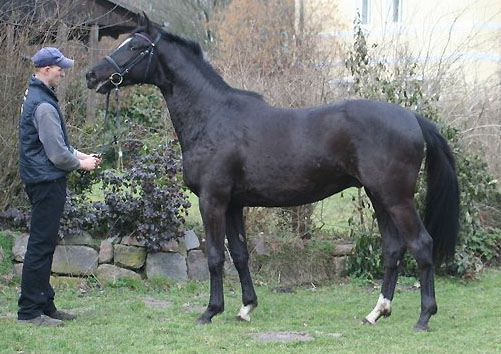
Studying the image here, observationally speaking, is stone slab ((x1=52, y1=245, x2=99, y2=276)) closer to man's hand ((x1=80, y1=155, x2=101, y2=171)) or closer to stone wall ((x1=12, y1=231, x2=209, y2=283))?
stone wall ((x1=12, y1=231, x2=209, y2=283))

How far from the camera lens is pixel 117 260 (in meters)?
8.35

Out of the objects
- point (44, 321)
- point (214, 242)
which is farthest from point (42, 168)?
point (214, 242)

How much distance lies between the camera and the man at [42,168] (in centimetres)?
626

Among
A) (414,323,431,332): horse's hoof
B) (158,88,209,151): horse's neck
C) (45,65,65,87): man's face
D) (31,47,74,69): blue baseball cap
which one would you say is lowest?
(414,323,431,332): horse's hoof

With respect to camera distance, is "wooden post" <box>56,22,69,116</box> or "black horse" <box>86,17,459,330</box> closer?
"black horse" <box>86,17,459,330</box>

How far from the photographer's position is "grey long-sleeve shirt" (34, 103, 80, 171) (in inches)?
245

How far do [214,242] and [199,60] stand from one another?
5.43 ft

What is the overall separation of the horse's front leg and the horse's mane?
1031mm

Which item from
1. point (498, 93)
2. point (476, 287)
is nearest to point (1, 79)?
point (476, 287)

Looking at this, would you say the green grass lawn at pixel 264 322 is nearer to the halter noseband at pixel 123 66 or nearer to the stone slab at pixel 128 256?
the stone slab at pixel 128 256

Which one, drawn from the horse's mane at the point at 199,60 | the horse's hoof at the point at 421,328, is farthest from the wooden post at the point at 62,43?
the horse's hoof at the point at 421,328

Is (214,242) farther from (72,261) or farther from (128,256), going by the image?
(72,261)

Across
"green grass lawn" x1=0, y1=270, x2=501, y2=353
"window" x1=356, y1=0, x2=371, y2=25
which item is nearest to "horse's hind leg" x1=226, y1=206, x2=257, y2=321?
"green grass lawn" x1=0, y1=270, x2=501, y2=353

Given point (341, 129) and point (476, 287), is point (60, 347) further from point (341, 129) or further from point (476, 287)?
point (476, 287)
